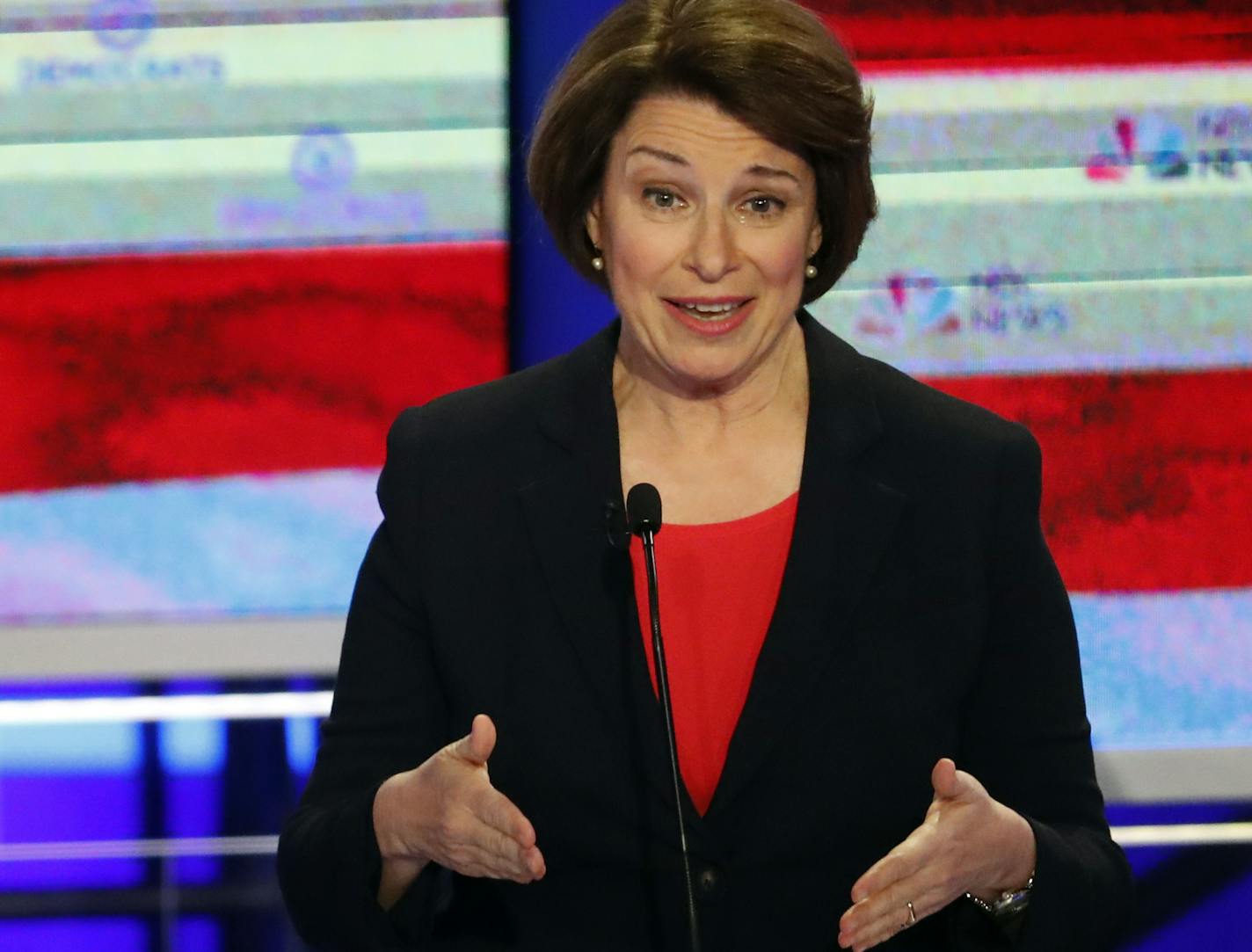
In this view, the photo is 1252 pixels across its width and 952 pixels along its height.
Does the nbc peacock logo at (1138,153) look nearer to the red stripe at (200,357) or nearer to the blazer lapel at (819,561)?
the red stripe at (200,357)

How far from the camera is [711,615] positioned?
1581 mm

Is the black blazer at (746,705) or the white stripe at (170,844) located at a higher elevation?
the black blazer at (746,705)

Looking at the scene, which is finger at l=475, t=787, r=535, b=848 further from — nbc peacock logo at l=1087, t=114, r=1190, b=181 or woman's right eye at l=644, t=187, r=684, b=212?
nbc peacock logo at l=1087, t=114, r=1190, b=181

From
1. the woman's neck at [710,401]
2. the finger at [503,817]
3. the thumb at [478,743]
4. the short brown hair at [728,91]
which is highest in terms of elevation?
the short brown hair at [728,91]

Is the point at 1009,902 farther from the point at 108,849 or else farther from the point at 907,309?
the point at 108,849

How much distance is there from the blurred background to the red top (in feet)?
3.47

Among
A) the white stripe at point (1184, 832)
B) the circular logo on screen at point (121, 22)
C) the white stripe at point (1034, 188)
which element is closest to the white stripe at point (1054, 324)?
the white stripe at point (1034, 188)

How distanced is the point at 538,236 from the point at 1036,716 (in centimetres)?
135

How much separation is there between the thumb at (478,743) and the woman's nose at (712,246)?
18.9 inches

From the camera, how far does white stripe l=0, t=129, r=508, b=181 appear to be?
102 inches

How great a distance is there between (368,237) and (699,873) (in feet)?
4.77

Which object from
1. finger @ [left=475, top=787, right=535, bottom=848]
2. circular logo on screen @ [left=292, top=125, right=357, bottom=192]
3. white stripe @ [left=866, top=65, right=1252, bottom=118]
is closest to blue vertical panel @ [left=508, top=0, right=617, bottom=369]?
circular logo on screen @ [left=292, top=125, right=357, bottom=192]

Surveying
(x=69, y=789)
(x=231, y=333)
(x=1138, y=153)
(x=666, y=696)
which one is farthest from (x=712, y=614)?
(x=69, y=789)

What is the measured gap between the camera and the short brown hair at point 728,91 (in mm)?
1521
